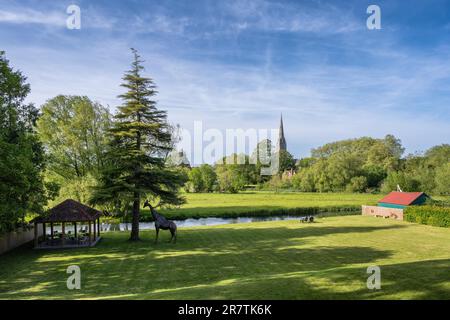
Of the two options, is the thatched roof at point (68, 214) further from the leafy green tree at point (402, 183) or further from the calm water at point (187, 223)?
the leafy green tree at point (402, 183)

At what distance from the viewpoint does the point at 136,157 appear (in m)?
22.5

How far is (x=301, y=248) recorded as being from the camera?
19484 mm

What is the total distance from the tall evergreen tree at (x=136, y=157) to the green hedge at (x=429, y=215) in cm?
2400

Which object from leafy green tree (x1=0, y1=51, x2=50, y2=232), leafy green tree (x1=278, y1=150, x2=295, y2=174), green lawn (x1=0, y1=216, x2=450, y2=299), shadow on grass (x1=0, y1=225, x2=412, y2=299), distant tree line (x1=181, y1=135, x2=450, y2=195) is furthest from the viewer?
leafy green tree (x1=278, y1=150, x2=295, y2=174)

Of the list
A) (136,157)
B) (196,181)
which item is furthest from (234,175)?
(136,157)

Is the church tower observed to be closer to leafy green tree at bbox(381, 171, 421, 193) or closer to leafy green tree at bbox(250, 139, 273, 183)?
leafy green tree at bbox(250, 139, 273, 183)

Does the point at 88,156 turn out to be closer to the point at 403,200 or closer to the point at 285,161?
the point at 403,200

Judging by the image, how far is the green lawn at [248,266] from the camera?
8.68 metres

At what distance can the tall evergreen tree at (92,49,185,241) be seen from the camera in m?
22.0

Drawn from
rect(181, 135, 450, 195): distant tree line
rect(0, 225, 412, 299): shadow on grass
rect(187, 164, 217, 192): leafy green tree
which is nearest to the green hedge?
rect(0, 225, 412, 299): shadow on grass

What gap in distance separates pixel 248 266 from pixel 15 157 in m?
13.3

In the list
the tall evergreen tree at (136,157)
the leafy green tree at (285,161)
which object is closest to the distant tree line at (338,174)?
the leafy green tree at (285,161)

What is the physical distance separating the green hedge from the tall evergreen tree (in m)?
24.0
